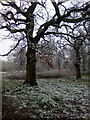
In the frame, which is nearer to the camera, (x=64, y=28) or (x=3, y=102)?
(x=3, y=102)

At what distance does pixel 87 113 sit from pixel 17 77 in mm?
7710

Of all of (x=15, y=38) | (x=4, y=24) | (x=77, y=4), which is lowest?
(x=15, y=38)

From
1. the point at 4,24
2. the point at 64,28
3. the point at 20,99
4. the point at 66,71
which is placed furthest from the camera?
the point at 66,71

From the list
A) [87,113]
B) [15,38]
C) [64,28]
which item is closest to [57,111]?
[87,113]

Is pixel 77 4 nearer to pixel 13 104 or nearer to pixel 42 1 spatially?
pixel 42 1

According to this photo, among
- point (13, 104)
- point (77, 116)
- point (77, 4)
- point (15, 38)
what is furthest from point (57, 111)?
point (77, 4)

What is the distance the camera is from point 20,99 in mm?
4293

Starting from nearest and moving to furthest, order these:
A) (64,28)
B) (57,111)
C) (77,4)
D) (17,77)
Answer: (57,111), (77,4), (64,28), (17,77)

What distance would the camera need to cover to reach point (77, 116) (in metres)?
3.33

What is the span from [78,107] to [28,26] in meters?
3.75

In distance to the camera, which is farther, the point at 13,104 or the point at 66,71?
the point at 66,71

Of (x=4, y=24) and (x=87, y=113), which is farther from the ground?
(x=4, y=24)

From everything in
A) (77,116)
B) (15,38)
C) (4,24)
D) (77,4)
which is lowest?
(77,116)

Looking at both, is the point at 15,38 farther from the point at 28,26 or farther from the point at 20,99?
the point at 20,99
